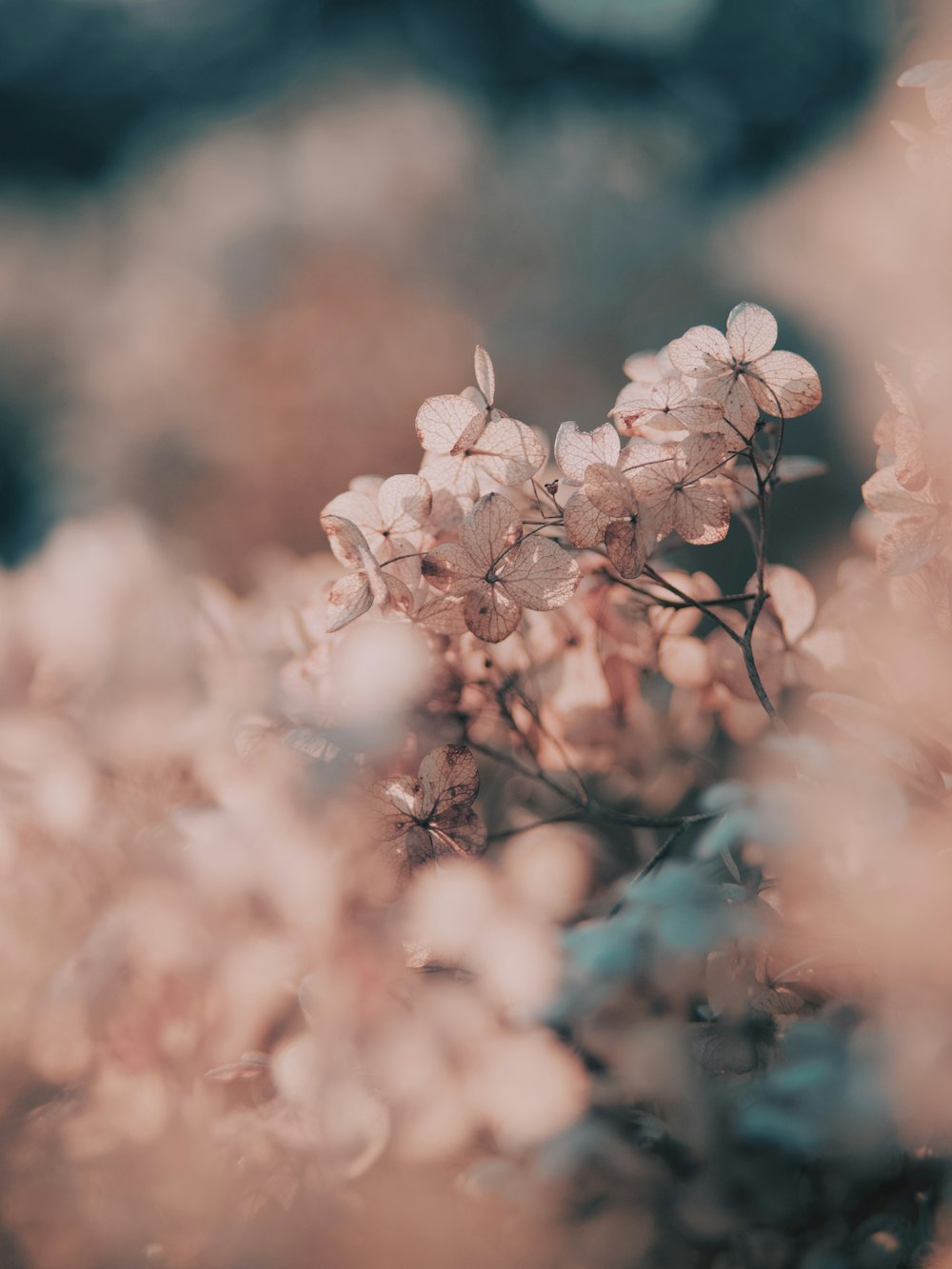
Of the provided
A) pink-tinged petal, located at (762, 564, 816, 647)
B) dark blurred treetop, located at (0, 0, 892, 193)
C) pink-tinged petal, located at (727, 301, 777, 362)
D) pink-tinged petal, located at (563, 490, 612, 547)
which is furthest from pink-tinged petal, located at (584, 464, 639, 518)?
dark blurred treetop, located at (0, 0, 892, 193)

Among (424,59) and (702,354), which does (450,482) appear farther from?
(424,59)

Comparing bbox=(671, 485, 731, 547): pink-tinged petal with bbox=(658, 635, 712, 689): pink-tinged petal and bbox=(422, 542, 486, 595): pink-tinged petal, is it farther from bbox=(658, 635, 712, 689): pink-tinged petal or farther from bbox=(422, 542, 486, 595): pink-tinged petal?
bbox=(658, 635, 712, 689): pink-tinged petal

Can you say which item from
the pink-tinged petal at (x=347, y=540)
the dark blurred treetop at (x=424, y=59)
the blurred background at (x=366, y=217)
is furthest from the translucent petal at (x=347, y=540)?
the dark blurred treetop at (x=424, y=59)

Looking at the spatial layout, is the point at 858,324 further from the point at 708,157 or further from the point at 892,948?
the point at 892,948

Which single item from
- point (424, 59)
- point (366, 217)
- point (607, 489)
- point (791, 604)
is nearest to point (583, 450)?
point (607, 489)

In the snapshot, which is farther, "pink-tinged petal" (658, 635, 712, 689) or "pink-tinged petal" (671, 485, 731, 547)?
"pink-tinged petal" (658, 635, 712, 689)

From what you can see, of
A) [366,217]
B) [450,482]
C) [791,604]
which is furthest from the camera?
[366,217]

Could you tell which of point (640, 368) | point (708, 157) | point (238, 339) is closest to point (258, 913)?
point (640, 368)

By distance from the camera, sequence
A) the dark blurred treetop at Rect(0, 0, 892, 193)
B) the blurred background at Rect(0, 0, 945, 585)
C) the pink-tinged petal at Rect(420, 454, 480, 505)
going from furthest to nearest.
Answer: the dark blurred treetop at Rect(0, 0, 892, 193) → the blurred background at Rect(0, 0, 945, 585) → the pink-tinged petal at Rect(420, 454, 480, 505)
